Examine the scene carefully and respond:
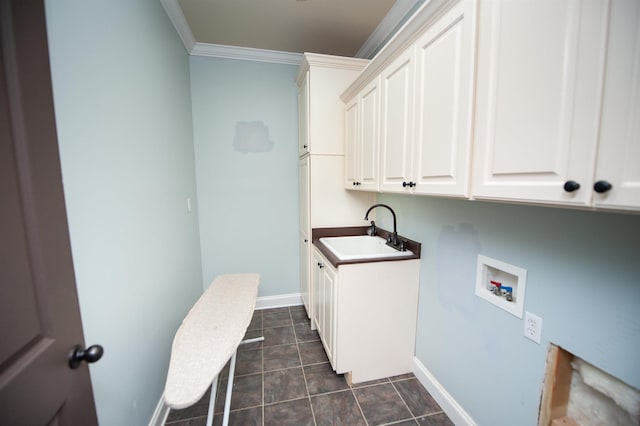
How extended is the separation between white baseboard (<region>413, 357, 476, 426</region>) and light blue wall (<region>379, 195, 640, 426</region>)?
0.13 feet

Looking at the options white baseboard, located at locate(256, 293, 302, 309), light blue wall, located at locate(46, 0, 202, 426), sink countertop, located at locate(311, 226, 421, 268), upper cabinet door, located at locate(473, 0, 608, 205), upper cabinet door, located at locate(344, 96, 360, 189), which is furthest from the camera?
white baseboard, located at locate(256, 293, 302, 309)

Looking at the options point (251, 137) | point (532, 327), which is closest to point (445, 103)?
point (532, 327)

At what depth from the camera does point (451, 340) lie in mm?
1533

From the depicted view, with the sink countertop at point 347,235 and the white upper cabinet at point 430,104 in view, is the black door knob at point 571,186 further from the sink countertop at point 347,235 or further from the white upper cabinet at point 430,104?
the sink countertop at point 347,235

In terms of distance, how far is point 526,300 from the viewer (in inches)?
42.8

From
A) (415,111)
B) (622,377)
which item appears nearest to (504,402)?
(622,377)

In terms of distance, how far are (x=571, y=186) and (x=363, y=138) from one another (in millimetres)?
1450

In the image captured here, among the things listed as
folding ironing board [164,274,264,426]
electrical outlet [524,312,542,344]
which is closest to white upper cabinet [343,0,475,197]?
electrical outlet [524,312,542,344]

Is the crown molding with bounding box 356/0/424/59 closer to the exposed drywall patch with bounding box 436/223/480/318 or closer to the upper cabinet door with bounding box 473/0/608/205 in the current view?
the upper cabinet door with bounding box 473/0/608/205

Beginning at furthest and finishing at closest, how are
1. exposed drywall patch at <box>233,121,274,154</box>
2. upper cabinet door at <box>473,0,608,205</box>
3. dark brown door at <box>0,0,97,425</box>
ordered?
exposed drywall patch at <box>233,121,274,154</box>, upper cabinet door at <box>473,0,608,205</box>, dark brown door at <box>0,0,97,425</box>

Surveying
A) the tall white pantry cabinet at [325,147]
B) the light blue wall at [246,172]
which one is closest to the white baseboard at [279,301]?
the light blue wall at [246,172]

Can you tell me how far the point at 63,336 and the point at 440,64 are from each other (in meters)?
1.63

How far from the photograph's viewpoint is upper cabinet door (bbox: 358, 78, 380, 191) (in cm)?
174

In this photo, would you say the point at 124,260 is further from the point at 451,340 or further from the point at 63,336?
the point at 451,340
